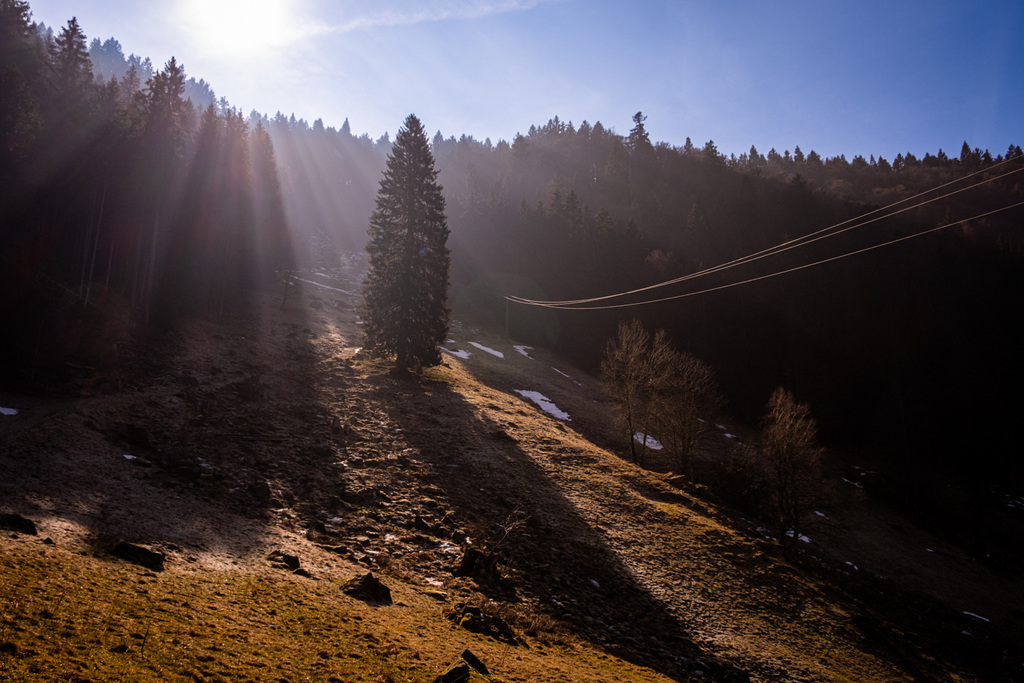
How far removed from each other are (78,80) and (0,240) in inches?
1359

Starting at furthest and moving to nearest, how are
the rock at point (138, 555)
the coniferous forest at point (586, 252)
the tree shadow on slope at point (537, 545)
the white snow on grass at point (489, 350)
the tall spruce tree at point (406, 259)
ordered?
1. the white snow on grass at point (489, 350)
2. the tall spruce tree at point (406, 259)
3. the coniferous forest at point (586, 252)
4. the tree shadow on slope at point (537, 545)
5. the rock at point (138, 555)

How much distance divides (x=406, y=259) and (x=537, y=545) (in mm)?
21428

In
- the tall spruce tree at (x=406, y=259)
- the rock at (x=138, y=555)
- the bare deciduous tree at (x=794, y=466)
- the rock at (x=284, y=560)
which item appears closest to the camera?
the rock at (x=138, y=555)

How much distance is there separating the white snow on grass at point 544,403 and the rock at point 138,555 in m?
27.1

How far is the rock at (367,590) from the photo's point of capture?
9.00 metres

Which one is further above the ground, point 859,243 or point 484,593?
point 859,243

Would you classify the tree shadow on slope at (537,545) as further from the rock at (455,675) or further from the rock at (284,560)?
the rock at (455,675)

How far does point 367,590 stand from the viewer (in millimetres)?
9164

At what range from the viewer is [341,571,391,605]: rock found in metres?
9.00

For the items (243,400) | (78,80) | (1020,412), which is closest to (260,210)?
(78,80)

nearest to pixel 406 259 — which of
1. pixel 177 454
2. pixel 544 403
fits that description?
pixel 544 403

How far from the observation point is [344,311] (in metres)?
49.6

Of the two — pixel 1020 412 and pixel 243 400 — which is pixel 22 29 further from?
pixel 1020 412

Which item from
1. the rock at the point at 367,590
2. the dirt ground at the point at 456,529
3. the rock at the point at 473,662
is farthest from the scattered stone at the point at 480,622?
the rock at the point at 473,662
